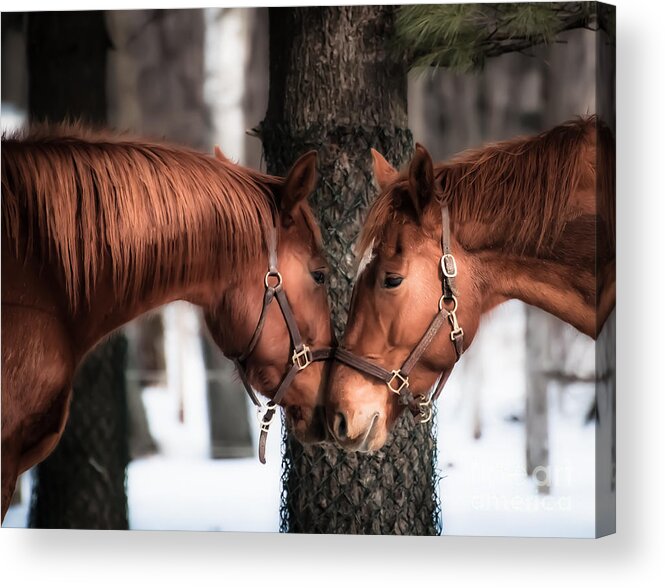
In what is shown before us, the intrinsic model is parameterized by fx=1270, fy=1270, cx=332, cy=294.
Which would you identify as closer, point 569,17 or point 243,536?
point 569,17

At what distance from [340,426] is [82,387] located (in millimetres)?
907

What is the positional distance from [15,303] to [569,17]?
2.08m

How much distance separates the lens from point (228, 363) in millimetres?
4281

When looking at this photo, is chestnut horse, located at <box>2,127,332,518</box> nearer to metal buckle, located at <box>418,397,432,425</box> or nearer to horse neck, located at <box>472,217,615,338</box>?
metal buckle, located at <box>418,397,432,425</box>

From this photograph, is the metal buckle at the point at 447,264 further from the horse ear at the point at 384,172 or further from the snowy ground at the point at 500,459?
the horse ear at the point at 384,172

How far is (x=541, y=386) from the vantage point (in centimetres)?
416

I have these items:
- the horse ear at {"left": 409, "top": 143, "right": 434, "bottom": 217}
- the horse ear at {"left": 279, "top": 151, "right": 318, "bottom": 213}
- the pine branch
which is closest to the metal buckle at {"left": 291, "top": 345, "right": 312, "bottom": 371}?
the horse ear at {"left": 279, "top": 151, "right": 318, "bottom": 213}

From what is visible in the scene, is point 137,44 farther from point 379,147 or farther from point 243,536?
point 243,536

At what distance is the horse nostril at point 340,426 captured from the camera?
416cm

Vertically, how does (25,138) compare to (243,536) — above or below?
above

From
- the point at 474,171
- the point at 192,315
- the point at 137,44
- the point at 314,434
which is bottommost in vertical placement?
the point at 314,434

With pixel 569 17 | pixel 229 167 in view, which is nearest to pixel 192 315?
pixel 229 167

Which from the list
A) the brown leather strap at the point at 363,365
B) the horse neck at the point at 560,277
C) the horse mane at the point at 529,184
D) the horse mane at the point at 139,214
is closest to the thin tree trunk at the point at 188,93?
the horse mane at the point at 139,214

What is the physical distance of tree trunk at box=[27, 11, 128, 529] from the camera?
4359mm
